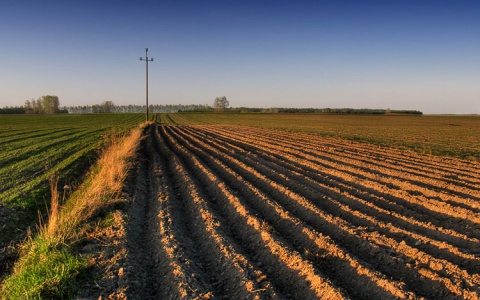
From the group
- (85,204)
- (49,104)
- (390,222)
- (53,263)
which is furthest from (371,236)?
(49,104)

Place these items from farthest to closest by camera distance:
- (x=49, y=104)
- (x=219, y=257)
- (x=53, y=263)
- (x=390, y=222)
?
(x=49, y=104), (x=390, y=222), (x=219, y=257), (x=53, y=263)

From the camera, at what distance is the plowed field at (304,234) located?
4.38m

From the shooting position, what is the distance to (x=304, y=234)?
6.09 meters

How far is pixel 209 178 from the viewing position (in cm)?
1067

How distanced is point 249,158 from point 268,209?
293 inches

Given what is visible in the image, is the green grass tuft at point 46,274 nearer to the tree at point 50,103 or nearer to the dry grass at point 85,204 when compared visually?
the dry grass at point 85,204

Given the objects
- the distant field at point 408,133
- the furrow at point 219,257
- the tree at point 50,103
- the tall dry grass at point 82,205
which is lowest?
the furrow at point 219,257

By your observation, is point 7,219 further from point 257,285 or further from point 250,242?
point 257,285

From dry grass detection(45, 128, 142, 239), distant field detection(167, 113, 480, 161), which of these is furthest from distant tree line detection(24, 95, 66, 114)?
dry grass detection(45, 128, 142, 239)

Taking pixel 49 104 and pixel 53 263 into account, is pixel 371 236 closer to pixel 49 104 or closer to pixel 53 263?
pixel 53 263

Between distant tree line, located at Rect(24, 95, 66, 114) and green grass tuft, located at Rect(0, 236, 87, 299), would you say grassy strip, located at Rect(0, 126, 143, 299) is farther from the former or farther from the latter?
distant tree line, located at Rect(24, 95, 66, 114)

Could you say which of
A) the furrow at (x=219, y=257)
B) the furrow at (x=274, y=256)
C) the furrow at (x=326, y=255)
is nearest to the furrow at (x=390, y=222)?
the furrow at (x=326, y=255)

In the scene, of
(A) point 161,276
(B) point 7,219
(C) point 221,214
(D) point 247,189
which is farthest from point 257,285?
Answer: (B) point 7,219

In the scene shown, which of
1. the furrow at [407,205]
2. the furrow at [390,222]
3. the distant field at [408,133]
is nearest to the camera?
the furrow at [390,222]
